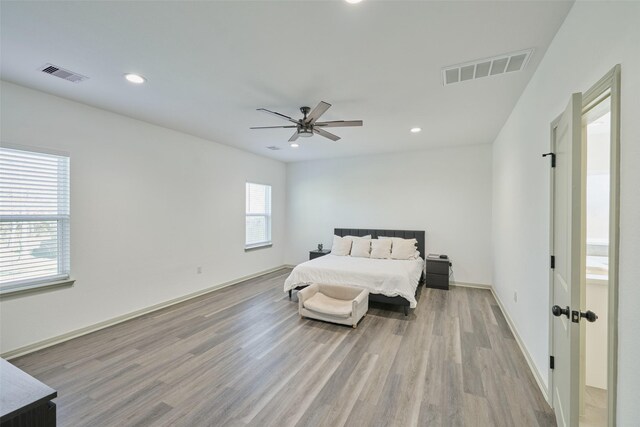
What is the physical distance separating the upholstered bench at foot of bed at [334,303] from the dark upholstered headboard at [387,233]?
2.23 meters

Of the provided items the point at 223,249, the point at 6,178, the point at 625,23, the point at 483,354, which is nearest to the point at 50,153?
the point at 6,178

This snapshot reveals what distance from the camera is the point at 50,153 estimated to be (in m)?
3.01

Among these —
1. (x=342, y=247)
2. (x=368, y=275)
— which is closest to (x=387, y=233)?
(x=342, y=247)

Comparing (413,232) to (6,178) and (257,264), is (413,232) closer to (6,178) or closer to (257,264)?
(257,264)

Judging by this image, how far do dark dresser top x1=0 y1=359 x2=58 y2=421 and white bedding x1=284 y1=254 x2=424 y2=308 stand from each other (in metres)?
3.35

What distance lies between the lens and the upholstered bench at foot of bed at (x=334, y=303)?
3.50 meters

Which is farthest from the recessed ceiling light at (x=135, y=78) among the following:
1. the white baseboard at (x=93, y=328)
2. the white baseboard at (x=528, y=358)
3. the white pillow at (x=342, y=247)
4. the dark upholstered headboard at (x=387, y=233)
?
the dark upholstered headboard at (x=387, y=233)

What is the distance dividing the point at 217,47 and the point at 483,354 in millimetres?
3771

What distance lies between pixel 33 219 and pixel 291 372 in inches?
124

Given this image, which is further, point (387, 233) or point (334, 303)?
point (387, 233)

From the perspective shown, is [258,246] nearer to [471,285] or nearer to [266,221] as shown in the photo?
[266,221]

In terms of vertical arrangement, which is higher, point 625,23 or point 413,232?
point 625,23

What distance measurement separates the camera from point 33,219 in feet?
9.62

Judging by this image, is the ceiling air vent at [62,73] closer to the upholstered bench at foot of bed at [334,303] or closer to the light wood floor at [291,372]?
the light wood floor at [291,372]
